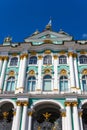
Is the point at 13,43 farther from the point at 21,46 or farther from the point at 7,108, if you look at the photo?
the point at 7,108

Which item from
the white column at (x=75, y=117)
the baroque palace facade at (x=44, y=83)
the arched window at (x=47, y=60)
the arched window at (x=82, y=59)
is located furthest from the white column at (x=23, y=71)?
the arched window at (x=82, y=59)

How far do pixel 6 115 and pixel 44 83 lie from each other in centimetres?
558

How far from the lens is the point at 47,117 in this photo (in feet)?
79.3

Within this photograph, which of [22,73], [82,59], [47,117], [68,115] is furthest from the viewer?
[82,59]

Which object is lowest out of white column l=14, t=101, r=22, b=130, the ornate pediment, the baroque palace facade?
white column l=14, t=101, r=22, b=130

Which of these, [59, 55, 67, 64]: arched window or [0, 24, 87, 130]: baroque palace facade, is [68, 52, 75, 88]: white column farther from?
[59, 55, 67, 64]: arched window

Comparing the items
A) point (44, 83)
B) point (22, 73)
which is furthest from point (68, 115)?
point (22, 73)

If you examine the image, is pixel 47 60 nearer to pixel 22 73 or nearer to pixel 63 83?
pixel 22 73

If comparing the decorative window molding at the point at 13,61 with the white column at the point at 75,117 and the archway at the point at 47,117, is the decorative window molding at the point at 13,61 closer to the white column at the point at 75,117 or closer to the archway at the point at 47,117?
the archway at the point at 47,117

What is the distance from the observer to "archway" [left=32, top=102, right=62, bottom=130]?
23.7 m

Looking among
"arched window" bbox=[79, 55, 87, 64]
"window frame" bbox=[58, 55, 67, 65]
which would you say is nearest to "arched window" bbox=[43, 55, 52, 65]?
"window frame" bbox=[58, 55, 67, 65]

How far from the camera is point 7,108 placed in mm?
26109

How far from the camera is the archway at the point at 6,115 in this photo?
940 inches

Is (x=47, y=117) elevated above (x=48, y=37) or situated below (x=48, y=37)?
below
